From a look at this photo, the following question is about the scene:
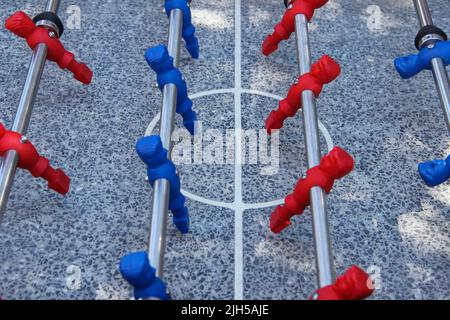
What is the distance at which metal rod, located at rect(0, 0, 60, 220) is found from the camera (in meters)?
1.02

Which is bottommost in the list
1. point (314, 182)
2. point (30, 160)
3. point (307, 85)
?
point (30, 160)

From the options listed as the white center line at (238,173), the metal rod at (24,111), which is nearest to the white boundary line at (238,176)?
the white center line at (238,173)

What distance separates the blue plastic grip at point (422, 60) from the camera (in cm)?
125

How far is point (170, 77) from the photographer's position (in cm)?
115

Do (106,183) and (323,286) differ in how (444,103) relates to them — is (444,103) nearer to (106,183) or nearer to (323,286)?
(323,286)

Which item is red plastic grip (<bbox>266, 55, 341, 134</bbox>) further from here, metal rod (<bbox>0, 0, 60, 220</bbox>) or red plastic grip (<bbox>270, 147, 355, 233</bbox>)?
metal rod (<bbox>0, 0, 60, 220</bbox>)

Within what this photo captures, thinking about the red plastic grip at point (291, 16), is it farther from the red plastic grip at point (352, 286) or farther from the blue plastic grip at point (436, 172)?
the red plastic grip at point (352, 286)

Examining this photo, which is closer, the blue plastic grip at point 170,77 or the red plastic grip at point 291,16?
the blue plastic grip at point 170,77

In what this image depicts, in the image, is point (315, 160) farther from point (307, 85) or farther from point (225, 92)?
point (225, 92)

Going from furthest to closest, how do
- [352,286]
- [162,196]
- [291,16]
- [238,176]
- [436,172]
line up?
[291,16]
[238,176]
[436,172]
[162,196]
[352,286]

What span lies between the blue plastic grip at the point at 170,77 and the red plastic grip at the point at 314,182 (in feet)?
0.86

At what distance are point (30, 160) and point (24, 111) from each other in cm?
11

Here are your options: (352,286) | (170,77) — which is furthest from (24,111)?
(352,286)
